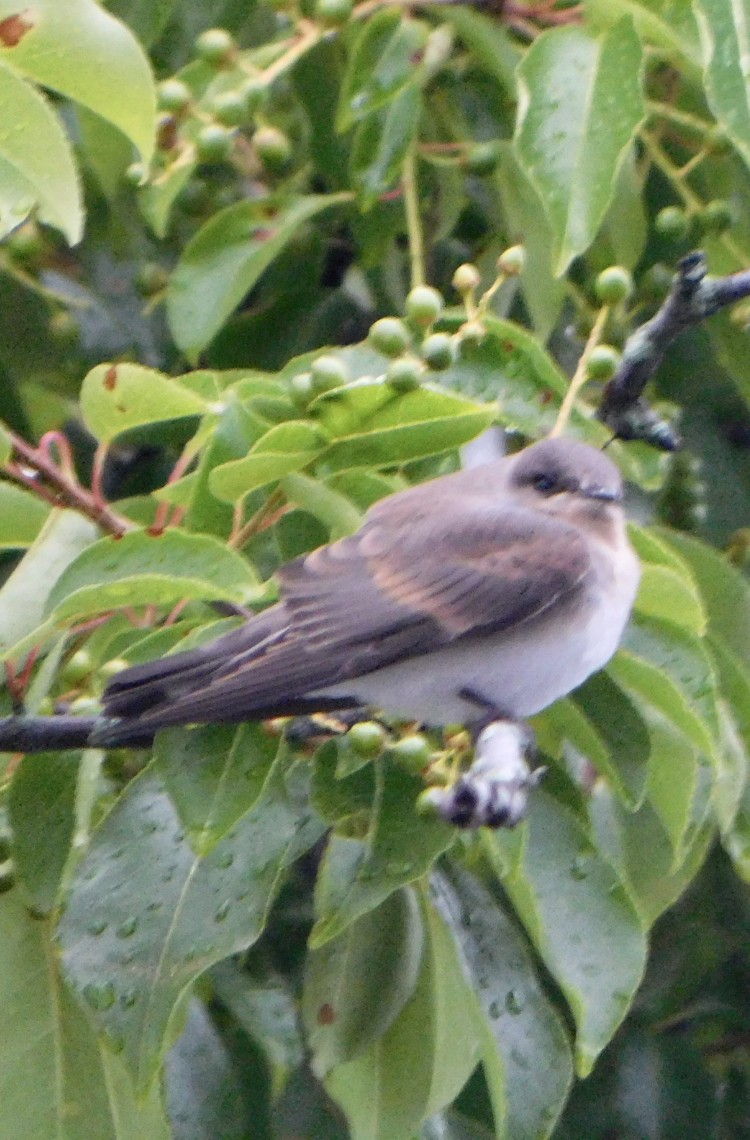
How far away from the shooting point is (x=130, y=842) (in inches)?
72.2

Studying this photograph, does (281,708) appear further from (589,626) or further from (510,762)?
(589,626)

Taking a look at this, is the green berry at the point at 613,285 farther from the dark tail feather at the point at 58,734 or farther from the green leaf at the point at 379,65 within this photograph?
the dark tail feather at the point at 58,734

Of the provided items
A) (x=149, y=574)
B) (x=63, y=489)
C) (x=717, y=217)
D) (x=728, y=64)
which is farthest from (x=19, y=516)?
(x=717, y=217)

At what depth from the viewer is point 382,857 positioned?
5.76ft

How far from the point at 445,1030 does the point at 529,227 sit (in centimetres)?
125

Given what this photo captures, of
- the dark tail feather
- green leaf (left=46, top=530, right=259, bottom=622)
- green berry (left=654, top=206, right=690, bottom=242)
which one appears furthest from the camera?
green berry (left=654, top=206, right=690, bottom=242)

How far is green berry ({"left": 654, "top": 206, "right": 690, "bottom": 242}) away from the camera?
2.57 metres

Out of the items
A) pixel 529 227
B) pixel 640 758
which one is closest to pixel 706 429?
pixel 529 227

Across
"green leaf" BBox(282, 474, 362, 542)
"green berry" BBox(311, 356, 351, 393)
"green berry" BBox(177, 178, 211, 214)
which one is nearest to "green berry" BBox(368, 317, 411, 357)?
"green berry" BBox(311, 356, 351, 393)

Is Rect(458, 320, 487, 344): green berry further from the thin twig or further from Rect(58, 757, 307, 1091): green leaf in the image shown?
Rect(58, 757, 307, 1091): green leaf

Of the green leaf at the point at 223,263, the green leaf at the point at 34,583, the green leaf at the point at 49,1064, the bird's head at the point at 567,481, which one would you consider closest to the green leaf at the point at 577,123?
the bird's head at the point at 567,481

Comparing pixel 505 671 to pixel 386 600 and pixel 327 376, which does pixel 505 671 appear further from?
pixel 327 376

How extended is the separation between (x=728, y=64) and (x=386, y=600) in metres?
0.84

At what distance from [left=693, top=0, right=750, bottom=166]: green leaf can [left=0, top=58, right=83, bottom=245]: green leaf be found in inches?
32.1
